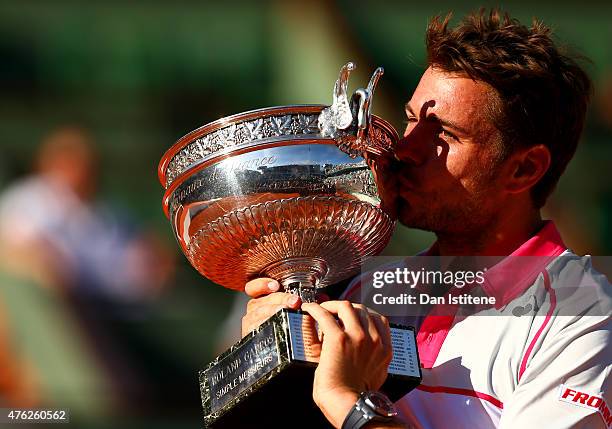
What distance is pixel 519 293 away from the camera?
1.88 metres

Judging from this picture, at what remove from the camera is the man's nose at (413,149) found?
1.90 meters

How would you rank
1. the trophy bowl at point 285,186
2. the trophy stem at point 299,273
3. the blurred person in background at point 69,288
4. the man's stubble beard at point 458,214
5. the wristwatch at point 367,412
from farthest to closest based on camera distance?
the blurred person in background at point 69,288
the man's stubble beard at point 458,214
the trophy stem at point 299,273
the trophy bowl at point 285,186
the wristwatch at point 367,412

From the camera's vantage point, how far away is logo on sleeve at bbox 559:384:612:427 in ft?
5.63

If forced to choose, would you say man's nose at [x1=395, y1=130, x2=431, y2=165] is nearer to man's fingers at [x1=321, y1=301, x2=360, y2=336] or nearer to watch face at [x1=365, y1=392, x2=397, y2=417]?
man's fingers at [x1=321, y1=301, x2=360, y2=336]

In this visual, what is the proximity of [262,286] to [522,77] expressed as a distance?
0.54 m

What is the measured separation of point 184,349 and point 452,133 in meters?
1.88

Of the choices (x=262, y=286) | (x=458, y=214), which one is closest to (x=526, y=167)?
(x=458, y=214)

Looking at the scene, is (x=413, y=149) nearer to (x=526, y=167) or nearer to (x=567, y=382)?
(x=526, y=167)

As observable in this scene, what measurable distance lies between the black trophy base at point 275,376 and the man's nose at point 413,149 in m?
0.28

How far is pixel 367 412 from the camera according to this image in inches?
64.0

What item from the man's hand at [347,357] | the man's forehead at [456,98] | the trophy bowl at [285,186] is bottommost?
the man's hand at [347,357]

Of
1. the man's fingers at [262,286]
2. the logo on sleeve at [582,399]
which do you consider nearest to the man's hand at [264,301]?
the man's fingers at [262,286]

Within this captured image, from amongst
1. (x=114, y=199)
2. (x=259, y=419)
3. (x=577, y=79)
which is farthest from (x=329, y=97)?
(x=259, y=419)

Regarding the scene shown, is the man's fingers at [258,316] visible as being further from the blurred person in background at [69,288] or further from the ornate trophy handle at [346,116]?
the blurred person in background at [69,288]
